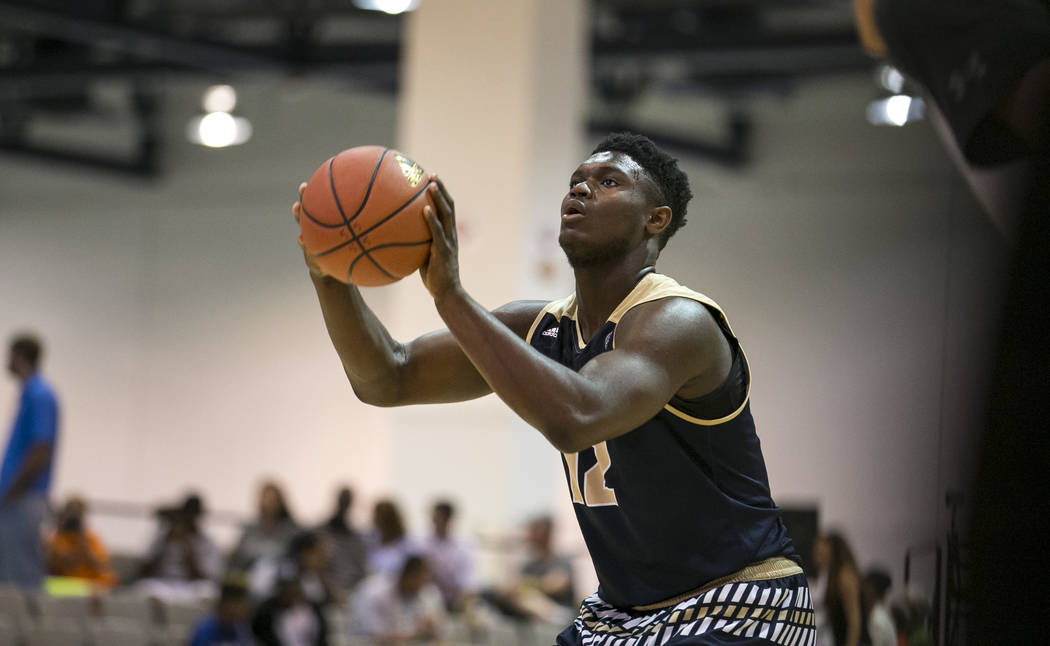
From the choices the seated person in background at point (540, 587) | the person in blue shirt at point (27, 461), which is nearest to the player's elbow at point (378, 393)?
the person in blue shirt at point (27, 461)

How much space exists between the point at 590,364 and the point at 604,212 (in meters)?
0.41

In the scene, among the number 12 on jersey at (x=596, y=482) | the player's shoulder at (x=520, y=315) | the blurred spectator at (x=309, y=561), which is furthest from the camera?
the blurred spectator at (x=309, y=561)

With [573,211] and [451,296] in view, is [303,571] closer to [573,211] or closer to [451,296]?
[573,211]

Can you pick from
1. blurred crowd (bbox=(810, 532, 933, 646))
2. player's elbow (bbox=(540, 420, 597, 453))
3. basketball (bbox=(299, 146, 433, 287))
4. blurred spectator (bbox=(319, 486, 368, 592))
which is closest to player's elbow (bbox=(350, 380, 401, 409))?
basketball (bbox=(299, 146, 433, 287))

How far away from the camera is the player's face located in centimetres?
255

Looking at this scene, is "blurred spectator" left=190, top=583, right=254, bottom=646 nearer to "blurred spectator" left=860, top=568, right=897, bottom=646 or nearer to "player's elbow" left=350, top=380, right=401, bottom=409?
"blurred spectator" left=860, top=568, right=897, bottom=646

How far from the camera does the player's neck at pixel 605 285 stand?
2590mm

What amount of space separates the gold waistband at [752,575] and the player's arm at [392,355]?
63 centimetres

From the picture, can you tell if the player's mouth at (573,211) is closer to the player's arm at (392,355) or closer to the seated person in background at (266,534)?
the player's arm at (392,355)

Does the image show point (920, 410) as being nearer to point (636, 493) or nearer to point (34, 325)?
point (636, 493)

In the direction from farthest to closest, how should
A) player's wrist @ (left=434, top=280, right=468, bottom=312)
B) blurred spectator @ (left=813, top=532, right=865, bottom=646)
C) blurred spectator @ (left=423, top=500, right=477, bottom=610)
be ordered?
blurred spectator @ (left=423, top=500, right=477, bottom=610)
blurred spectator @ (left=813, top=532, right=865, bottom=646)
player's wrist @ (left=434, top=280, right=468, bottom=312)

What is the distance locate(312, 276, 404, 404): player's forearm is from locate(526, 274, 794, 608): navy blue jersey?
46cm

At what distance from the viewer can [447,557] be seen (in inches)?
364

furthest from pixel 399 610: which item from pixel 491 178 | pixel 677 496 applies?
pixel 677 496
